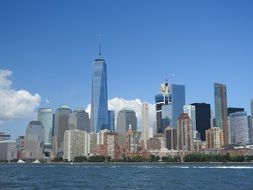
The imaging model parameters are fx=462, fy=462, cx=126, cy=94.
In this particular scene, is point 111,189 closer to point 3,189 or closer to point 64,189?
point 64,189

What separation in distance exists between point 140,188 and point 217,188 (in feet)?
47.2

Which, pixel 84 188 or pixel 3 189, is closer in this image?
pixel 3 189

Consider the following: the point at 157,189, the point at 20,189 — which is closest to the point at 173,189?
the point at 157,189

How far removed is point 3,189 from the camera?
259 feet

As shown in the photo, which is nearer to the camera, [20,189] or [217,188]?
[20,189]

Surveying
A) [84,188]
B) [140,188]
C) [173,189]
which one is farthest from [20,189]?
[173,189]

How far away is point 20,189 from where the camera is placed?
7969 centimetres

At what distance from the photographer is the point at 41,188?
84.0m

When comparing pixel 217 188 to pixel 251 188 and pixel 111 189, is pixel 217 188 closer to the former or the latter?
pixel 251 188

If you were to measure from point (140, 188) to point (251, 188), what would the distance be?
800 inches

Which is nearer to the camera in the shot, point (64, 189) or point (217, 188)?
point (64, 189)

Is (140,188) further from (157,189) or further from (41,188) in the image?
(41,188)

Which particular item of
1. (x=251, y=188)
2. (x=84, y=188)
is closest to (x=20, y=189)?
(x=84, y=188)

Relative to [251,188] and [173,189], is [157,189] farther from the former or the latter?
[251,188]
